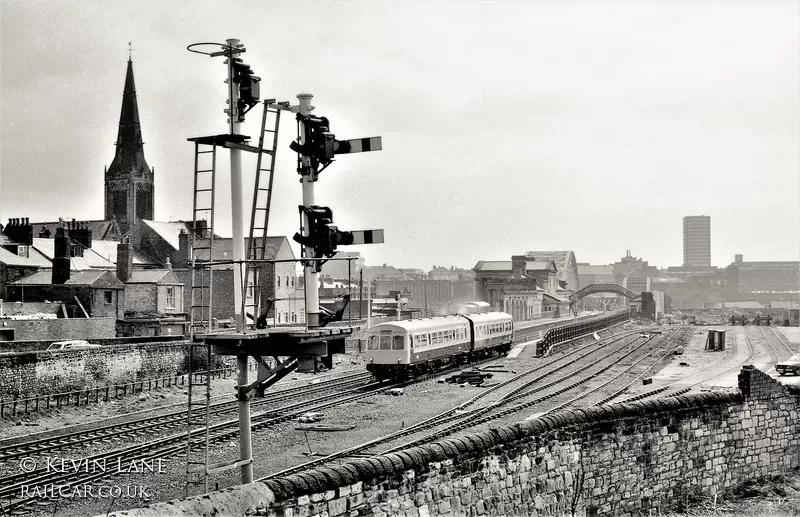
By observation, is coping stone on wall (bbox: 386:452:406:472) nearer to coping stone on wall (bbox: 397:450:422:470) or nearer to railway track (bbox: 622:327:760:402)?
coping stone on wall (bbox: 397:450:422:470)

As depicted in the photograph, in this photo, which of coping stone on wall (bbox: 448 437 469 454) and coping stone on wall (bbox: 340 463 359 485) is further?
coping stone on wall (bbox: 448 437 469 454)

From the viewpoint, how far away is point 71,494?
14406 mm

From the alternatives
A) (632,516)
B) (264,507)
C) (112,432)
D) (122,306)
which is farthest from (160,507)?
(122,306)

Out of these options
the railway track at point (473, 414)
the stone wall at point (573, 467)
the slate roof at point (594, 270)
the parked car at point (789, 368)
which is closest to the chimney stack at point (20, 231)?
the railway track at point (473, 414)

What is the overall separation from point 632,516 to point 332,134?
783 cm

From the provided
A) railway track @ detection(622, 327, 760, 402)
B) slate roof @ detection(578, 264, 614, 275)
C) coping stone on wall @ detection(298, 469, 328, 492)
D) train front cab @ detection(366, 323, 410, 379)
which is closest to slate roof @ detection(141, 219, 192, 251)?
train front cab @ detection(366, 323, 410, 379)

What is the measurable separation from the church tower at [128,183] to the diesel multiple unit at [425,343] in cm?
6045

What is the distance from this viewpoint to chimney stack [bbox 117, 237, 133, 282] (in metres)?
A: 50.1

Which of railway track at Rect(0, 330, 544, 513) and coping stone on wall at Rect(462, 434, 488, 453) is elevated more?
coping stone on wall at Rect(462, 434, 488, 453)

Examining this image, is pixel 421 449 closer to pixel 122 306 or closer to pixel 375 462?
pixel 375 462

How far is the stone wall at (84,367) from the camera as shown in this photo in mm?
26531

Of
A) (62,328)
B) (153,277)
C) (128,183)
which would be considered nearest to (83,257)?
(153,277)

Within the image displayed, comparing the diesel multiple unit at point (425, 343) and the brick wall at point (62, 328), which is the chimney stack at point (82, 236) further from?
the diesel multiple unit at point (425, 343)

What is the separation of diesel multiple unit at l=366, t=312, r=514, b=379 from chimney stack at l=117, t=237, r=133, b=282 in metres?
23.5
